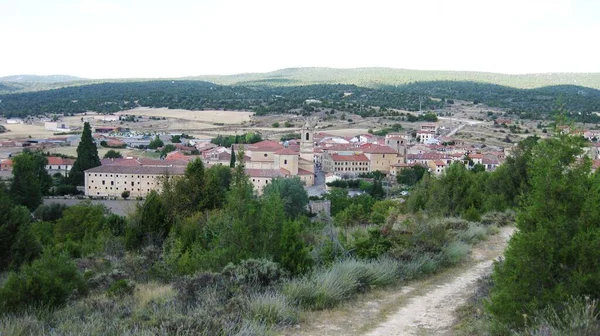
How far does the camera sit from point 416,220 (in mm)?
10133

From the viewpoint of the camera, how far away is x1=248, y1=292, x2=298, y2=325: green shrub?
5.87 meters

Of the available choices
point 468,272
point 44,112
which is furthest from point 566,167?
point 44,112

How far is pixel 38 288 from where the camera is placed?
22.0 feet

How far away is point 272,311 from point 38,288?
282cm

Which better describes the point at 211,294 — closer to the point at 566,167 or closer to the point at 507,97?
the point at 566,167

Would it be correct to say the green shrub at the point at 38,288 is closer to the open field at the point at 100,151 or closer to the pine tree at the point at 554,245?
the pine tree at the point at 554,245

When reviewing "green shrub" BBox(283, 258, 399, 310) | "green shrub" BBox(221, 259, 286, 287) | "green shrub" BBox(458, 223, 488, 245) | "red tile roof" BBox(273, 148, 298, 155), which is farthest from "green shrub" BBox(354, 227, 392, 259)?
"red tile roof" BBox(273, 148, 298, 155)

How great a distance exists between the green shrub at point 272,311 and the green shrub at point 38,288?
94.9 inches

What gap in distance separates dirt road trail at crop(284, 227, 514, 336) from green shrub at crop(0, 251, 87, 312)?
295 centimetres

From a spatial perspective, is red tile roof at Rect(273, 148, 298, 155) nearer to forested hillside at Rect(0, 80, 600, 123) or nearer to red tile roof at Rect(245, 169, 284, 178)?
red tile roof at Rect(245, 169, 284, 178)

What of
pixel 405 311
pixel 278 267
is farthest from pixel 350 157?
pixel 405 311

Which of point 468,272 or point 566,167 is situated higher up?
point 566,167

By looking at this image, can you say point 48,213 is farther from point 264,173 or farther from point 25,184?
point 264,173

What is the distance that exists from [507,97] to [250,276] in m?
151
